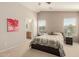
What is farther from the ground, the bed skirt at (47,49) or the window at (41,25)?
the window at (41,25)

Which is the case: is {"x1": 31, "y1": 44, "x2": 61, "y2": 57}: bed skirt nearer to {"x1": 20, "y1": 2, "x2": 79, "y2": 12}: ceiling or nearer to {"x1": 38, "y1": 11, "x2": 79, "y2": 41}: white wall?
{"x1": 20, "y1": 2, "x2": 79, "y2": 12}: ceiling

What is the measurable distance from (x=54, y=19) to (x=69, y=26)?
1.36 metres

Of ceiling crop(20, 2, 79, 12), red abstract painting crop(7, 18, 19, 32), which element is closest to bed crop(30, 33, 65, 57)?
red abstract painting crop(7, 18, 19, 32)

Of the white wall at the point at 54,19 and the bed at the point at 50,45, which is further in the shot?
the white wall at the point at 54,19

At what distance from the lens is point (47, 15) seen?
25.7 ft

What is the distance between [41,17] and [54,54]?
454cm

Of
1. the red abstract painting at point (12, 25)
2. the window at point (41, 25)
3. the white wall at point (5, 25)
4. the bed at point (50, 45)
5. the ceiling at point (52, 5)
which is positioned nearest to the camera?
the bed at point (50, 45)

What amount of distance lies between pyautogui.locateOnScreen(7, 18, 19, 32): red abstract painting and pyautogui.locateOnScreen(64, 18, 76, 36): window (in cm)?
427

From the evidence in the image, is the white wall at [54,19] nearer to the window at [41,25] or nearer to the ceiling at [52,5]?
the window at [41,25]

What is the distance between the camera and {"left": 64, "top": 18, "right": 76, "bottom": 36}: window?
7525 millimetres

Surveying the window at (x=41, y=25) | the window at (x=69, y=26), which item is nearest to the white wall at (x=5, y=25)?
the window at (x=41, y=25)

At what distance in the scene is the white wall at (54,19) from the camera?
25.0 ft

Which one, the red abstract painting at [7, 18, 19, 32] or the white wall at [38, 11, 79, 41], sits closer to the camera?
the red abstract painting at [7, 18, 19, 32]

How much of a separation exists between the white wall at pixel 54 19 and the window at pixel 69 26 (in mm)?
252
